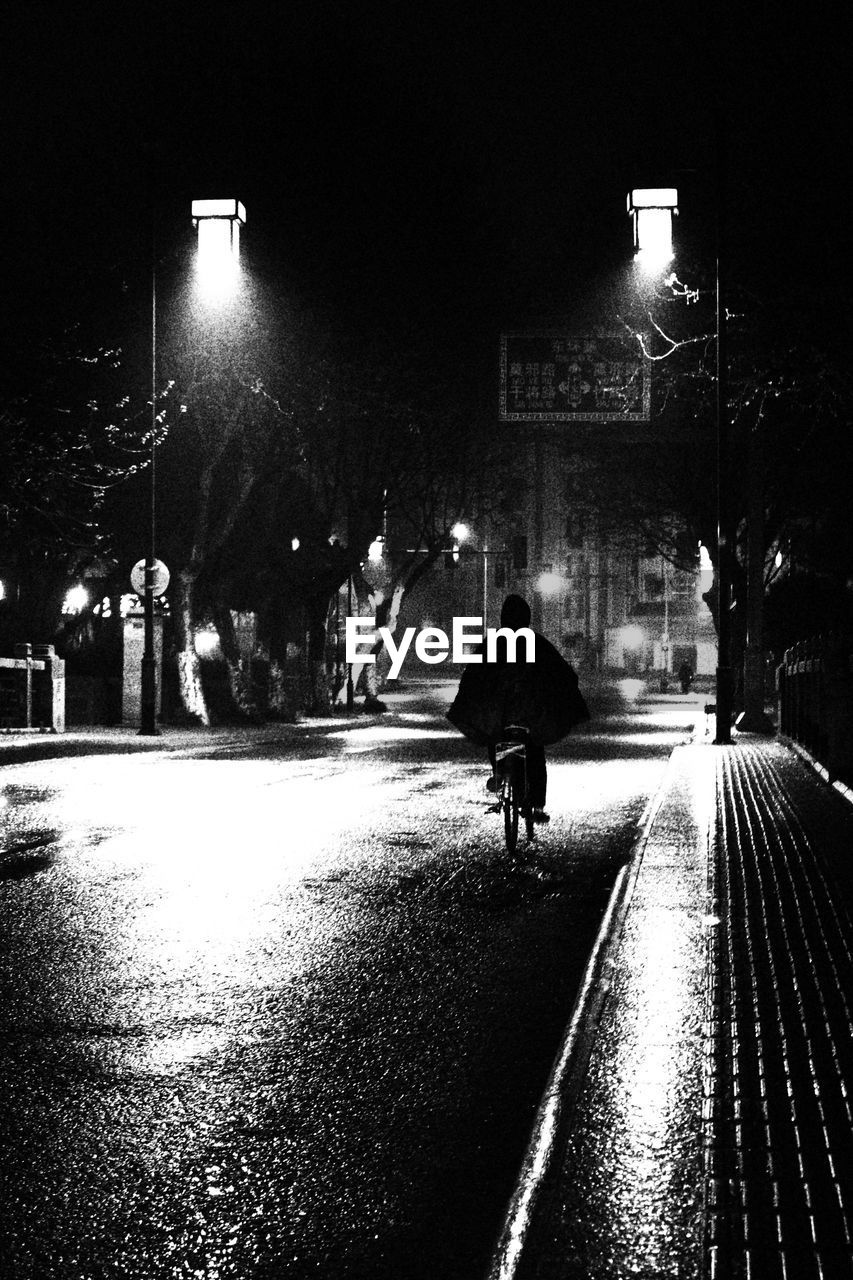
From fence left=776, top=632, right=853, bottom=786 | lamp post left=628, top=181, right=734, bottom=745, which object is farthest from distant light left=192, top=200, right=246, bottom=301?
fence left=776, top=632, right=853, bottom=786

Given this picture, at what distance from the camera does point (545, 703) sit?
34.7 feet

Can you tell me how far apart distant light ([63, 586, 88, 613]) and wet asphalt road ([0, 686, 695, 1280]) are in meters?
32.0

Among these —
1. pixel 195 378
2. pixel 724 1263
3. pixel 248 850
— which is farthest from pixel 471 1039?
pixel 195 378

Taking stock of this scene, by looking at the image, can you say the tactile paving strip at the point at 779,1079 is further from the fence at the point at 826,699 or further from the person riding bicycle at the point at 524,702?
the fence at the point at 826,699

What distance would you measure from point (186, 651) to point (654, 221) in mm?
17810

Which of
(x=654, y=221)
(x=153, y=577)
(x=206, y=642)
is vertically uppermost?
(x=654, y=221)

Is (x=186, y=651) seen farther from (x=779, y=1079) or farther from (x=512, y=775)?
(x=779, y=1079)

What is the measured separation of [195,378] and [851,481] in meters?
14.9

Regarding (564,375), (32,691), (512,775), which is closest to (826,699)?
(512,775)

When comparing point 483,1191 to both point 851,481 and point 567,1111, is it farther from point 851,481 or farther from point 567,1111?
point 851,481

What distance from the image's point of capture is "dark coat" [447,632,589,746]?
10562mm

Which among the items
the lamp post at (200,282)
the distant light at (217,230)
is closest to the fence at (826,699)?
the distant light at (217,230)

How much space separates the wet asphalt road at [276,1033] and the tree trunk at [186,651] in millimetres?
18684

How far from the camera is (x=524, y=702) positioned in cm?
1056
